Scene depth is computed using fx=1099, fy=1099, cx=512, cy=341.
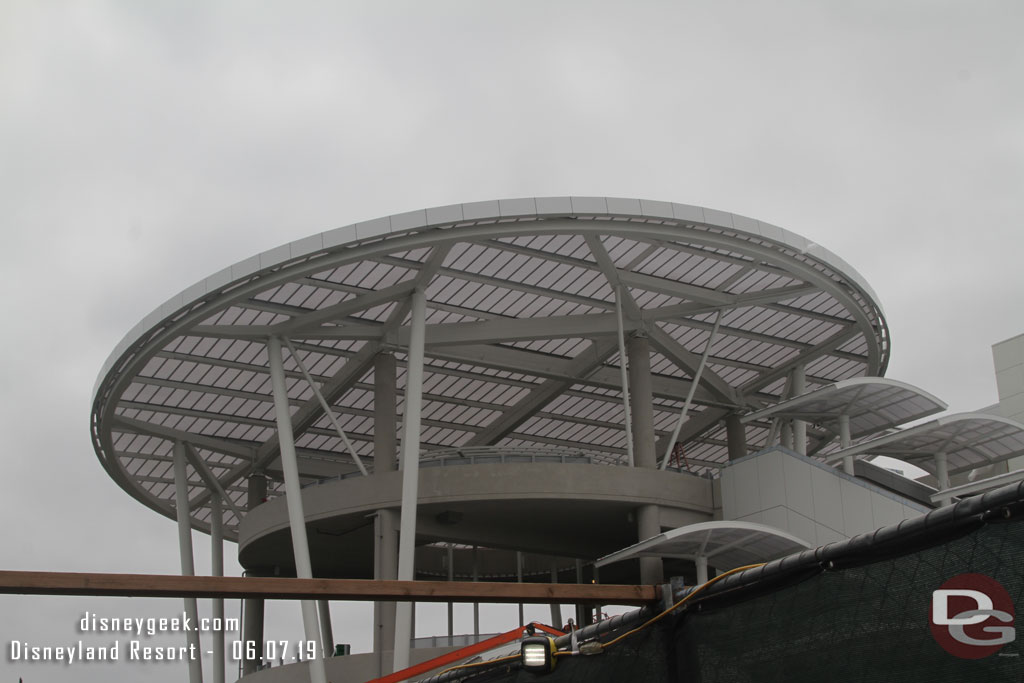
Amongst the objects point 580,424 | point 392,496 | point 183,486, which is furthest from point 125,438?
point 580,424

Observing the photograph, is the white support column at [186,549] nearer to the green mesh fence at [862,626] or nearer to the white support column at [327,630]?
the white support column at [327,630]

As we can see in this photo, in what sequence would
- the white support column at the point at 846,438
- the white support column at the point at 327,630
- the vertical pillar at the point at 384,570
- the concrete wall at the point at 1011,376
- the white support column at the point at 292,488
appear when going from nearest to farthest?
the white support column at the point at 292,488 < the vertical pillar at the point at 384,570 < the white support column at the point at 846,438 < the white support column at the point at 327,630 < the concrete wall at the point at 1011,376

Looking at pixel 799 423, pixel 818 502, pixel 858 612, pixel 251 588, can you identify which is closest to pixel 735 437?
pixel 799 423

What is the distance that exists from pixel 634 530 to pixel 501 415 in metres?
13.2

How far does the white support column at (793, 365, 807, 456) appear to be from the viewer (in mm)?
45062

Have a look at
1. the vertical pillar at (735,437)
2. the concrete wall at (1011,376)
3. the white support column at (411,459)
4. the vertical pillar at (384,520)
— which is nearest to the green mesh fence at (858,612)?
the white support column at (411,459)

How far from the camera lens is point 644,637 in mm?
7020

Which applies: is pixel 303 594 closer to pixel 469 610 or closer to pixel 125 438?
pixel 125 438

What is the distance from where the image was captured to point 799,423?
148ft

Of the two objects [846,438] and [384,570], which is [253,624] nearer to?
[384,570]

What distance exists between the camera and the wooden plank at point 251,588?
19.7 feet

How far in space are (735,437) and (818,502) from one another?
1478 centimetres

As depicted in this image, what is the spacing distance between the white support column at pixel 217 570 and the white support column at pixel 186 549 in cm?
74

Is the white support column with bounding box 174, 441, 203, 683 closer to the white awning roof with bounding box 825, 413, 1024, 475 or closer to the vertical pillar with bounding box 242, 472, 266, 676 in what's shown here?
the vertical pillar with bounding box 242, 472, 266, 676
